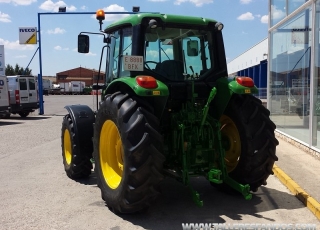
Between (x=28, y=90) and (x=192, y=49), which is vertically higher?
(x=192, y=49)

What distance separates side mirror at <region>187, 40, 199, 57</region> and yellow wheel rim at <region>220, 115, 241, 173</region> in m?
1.01

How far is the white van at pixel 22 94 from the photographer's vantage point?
1908 cm

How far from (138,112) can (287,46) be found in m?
7.08

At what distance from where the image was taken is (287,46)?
1023cm

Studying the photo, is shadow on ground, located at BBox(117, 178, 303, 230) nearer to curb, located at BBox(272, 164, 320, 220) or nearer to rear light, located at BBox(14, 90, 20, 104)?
curb, located at BBox(272, 164, 320, 220)

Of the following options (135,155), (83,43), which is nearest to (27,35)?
(83,43)

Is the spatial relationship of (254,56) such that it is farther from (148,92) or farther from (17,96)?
(148,92)

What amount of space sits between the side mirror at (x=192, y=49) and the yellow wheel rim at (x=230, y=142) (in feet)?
3.32

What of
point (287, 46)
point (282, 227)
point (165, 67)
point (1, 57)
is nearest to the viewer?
point (282, 227)

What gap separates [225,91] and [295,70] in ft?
16.9

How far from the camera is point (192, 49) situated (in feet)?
18.3

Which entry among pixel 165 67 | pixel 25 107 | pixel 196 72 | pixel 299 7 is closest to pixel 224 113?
pixel 196 72

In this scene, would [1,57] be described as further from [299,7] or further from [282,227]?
[282,227]

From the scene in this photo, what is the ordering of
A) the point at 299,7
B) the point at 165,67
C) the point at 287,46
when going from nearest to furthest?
1. the point at 165,67
2. the point at 299,7
3. the point at 287,46
